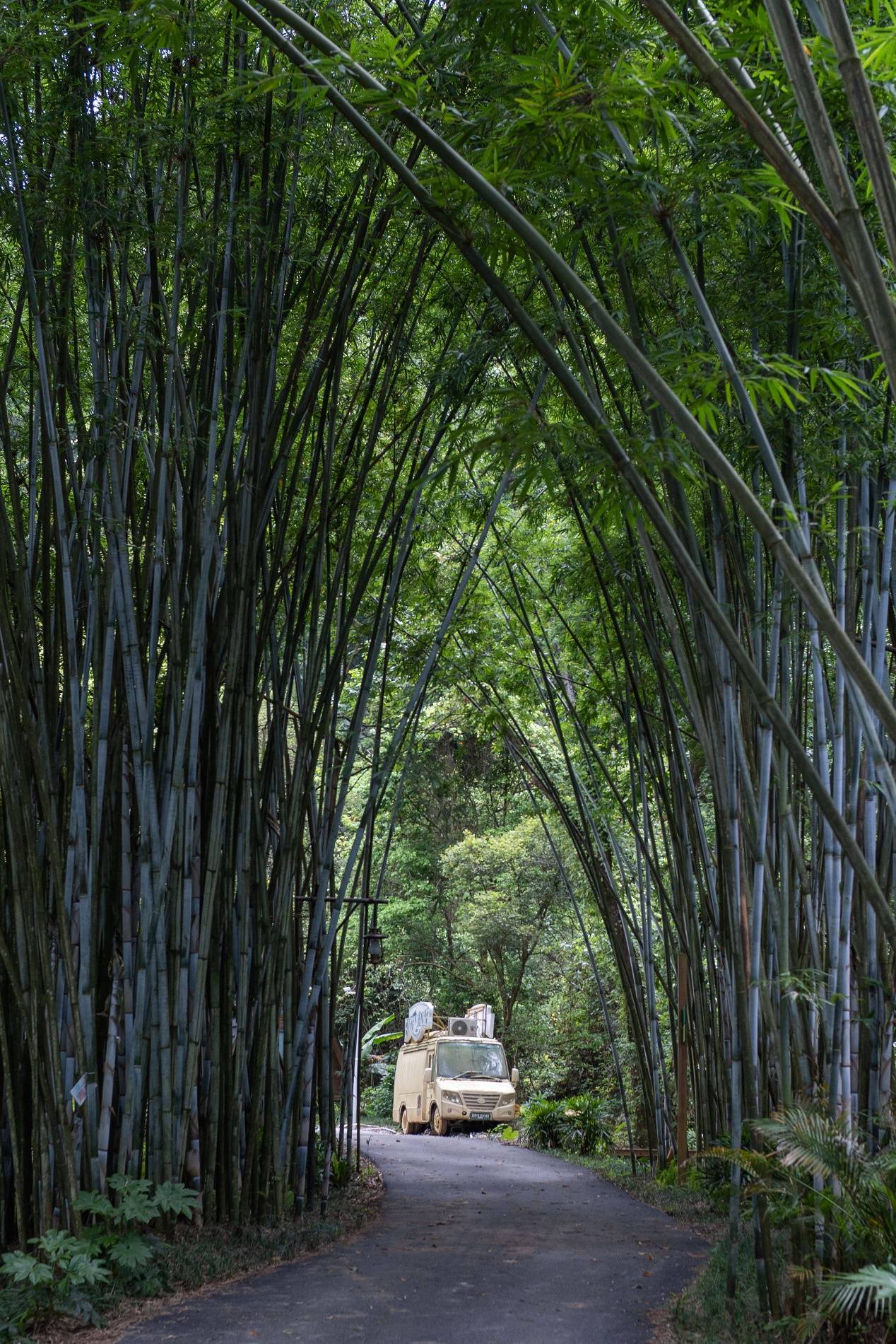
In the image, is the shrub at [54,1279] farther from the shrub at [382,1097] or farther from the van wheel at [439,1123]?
the shrub at [382,1097]

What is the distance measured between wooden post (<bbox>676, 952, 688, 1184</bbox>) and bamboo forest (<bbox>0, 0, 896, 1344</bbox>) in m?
0.27

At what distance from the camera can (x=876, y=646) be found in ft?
9.60

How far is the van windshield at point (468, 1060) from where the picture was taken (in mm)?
11617

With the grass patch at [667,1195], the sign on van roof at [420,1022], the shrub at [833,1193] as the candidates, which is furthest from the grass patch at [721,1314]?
the sign on van roof at [420,1022]

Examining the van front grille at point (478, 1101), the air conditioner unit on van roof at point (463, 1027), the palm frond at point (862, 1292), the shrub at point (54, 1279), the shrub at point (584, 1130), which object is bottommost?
the van front grille at point (478, 1101)

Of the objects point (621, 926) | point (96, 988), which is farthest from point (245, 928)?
point (621, 926)

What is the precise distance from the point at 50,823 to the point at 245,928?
0.93 metres

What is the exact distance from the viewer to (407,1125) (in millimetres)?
12812

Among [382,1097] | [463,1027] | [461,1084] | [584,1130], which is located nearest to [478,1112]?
[461,1084]

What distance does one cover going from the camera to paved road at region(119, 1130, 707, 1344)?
9.58 ft

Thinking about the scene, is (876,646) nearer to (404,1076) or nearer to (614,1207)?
(614,1207)

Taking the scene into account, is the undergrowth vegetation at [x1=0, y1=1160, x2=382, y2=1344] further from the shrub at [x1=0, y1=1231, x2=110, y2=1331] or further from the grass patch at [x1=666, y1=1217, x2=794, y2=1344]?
the grass patch at [x1=666, y1=1217, x2=794, y2=1344]

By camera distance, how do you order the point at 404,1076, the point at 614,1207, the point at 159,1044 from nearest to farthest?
the point at 159,1044 → the point at 614,1207 → the point at 404,1076

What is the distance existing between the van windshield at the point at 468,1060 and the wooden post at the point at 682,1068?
616 cm
